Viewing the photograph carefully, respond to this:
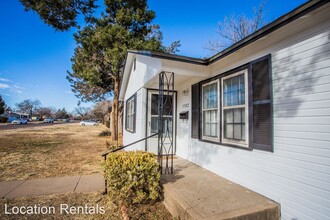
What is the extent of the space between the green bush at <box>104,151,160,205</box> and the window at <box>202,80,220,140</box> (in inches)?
74.8

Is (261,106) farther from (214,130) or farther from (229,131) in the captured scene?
(214,130)

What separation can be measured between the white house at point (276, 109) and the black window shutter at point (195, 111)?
366 millimetres

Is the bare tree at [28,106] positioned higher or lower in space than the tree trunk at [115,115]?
higher

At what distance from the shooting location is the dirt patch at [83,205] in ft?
9.41

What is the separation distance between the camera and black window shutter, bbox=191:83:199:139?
4.92 meters

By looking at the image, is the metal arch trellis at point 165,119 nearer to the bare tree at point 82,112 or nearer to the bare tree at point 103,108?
the bare tree at point 103,108

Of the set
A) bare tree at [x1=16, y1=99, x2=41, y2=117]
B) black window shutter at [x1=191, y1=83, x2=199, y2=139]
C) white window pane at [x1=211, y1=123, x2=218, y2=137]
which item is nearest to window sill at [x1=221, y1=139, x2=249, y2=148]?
white window pane at [x1=211, y1=123, x2=218, y2=137]

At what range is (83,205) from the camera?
128 inches

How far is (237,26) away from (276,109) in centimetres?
1131

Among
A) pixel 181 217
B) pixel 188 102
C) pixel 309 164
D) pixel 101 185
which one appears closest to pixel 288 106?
pixel 309 164

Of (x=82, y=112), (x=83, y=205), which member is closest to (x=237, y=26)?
(x=83, y=205)

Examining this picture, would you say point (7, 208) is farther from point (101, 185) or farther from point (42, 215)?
point (101, 185)

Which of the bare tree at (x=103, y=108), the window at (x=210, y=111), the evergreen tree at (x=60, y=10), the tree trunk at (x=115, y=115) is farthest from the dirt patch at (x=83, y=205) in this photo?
the bare tree at (x=103, y=108)

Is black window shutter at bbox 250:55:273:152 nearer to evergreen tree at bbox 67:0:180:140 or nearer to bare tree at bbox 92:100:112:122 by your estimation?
evergreen tree at bbox 67:0:180:140
